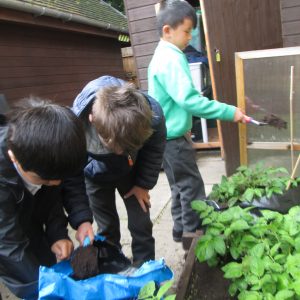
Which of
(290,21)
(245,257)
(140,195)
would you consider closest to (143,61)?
(290,21)

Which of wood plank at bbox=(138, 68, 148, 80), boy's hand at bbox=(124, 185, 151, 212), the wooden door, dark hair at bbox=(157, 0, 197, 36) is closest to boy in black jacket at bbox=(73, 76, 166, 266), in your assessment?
boy's hand at bbox=(124, 185, 151, 212)

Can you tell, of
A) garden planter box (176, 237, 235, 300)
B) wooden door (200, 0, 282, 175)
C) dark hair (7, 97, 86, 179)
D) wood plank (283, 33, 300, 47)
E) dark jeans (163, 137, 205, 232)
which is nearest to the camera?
dark hair (7, 97, 86, 179)

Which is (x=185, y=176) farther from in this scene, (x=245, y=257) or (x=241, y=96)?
(x=245, y=257)

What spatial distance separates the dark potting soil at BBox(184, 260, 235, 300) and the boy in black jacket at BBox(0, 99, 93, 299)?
21.2 inches

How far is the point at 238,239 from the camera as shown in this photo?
5.35ft

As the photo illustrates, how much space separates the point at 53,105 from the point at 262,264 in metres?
0.98

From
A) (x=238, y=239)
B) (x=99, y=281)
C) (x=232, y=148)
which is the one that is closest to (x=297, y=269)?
(x=238, y=239)

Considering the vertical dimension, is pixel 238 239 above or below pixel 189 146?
below

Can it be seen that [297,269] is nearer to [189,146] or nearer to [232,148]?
[189,146]

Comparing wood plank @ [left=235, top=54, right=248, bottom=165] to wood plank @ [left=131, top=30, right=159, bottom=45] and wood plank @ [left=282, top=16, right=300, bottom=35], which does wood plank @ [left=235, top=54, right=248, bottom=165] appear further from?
wood plank @ [left=131, top=30, right=159, bottom=45]

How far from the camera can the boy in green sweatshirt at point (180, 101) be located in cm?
228

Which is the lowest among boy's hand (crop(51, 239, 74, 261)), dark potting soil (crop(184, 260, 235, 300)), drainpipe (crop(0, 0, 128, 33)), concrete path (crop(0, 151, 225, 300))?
concrete path (crop(0, 151, 225, 300))

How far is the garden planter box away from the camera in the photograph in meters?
1.56

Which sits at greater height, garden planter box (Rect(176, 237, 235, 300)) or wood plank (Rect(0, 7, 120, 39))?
wood plank (Rect(0, 7, 120, 39))
